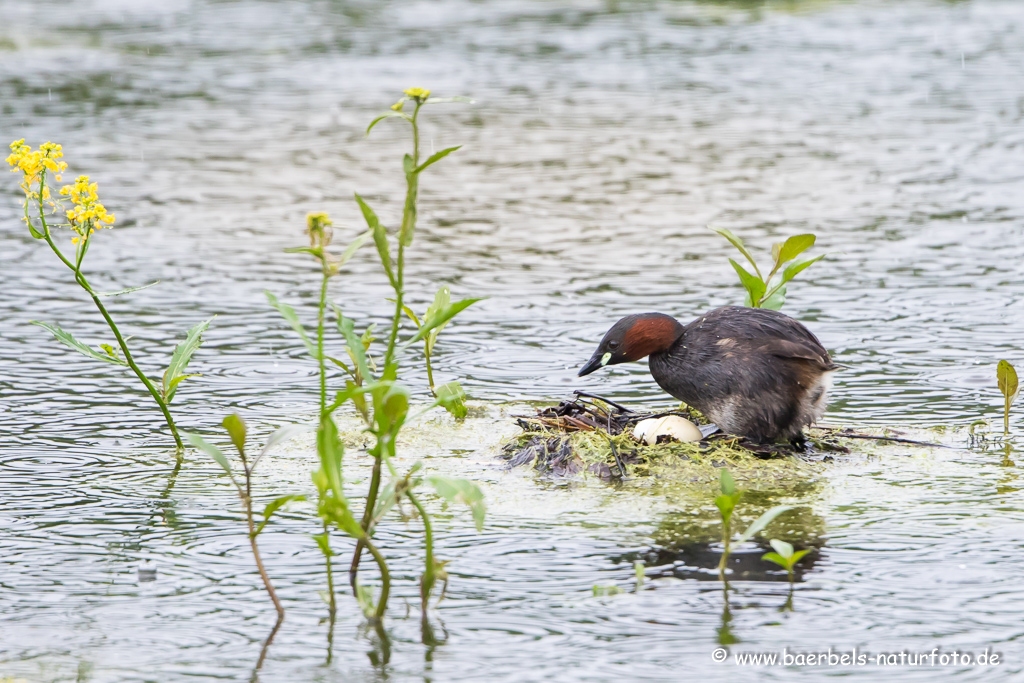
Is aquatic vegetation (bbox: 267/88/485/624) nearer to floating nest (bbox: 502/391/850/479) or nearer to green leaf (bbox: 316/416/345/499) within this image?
green leaf (bbox: 316/416/345/499)

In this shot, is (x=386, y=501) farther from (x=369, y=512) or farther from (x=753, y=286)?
(x=753, y=286)

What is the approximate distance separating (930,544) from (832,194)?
6.33 metres

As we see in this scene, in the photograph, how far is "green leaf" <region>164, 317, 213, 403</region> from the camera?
543cm

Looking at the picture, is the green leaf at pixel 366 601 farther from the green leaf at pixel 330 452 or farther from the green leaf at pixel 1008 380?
the green leaf at pixel 1008 380

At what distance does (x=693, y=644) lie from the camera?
3.83m

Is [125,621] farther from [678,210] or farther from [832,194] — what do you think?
[832,194]

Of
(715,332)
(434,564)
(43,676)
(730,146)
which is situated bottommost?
(43,676)

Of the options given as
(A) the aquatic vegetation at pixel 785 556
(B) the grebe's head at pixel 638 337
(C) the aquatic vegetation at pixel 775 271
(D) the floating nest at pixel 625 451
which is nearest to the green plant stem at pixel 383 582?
(A) the aquatic vegetation at pixel 785 556

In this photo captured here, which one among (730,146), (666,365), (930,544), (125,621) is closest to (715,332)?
(666,365)

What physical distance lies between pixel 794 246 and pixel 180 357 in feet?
8.86

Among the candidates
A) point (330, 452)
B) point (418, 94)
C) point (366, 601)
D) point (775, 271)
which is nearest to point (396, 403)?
point (330, 452)

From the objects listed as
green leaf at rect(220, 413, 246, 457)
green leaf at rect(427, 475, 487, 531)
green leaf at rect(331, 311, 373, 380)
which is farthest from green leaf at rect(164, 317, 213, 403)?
→ green leaf at rect(427, 475, 487, 531)

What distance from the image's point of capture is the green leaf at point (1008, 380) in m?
5.64

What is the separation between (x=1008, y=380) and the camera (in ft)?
18.6
